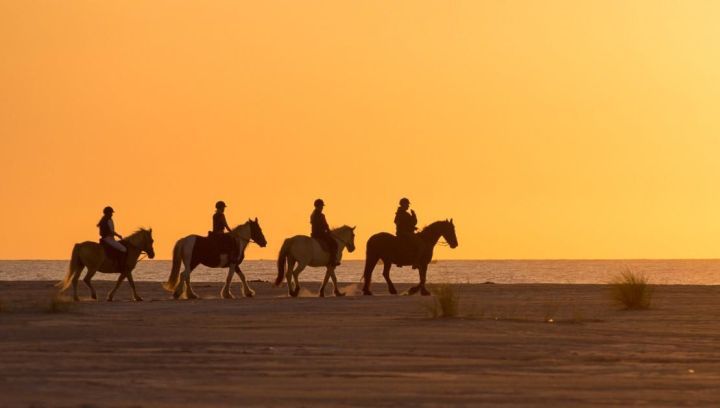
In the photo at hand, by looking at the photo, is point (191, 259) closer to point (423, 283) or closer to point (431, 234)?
point (423, 283)

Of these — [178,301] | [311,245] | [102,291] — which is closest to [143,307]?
[178,301]

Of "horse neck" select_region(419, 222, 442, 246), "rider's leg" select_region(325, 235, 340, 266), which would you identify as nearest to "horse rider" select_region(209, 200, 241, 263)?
"rider's leg" select_region(325, 235, 340, 266)

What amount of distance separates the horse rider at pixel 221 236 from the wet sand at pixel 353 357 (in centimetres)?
749

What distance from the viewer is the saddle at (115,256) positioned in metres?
35.7

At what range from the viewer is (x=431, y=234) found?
39.1m

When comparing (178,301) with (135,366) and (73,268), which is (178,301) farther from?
(135,366)

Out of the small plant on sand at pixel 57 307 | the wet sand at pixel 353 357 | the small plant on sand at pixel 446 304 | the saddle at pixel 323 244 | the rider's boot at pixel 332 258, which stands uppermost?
the saddle at pixel 323 244

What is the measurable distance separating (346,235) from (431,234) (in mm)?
2139

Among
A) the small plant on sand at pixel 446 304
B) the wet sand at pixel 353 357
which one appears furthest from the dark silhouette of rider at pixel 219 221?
the small plant on sand at pixel 446 304

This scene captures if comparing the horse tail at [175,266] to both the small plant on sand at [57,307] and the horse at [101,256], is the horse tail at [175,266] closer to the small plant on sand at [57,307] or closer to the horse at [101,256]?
the horse at [101,256]

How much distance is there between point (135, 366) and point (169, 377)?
121 centimetres

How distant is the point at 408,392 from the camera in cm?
1360

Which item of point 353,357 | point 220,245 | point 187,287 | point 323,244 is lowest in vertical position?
point 353,357

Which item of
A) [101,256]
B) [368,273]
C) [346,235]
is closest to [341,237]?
[346,235]
